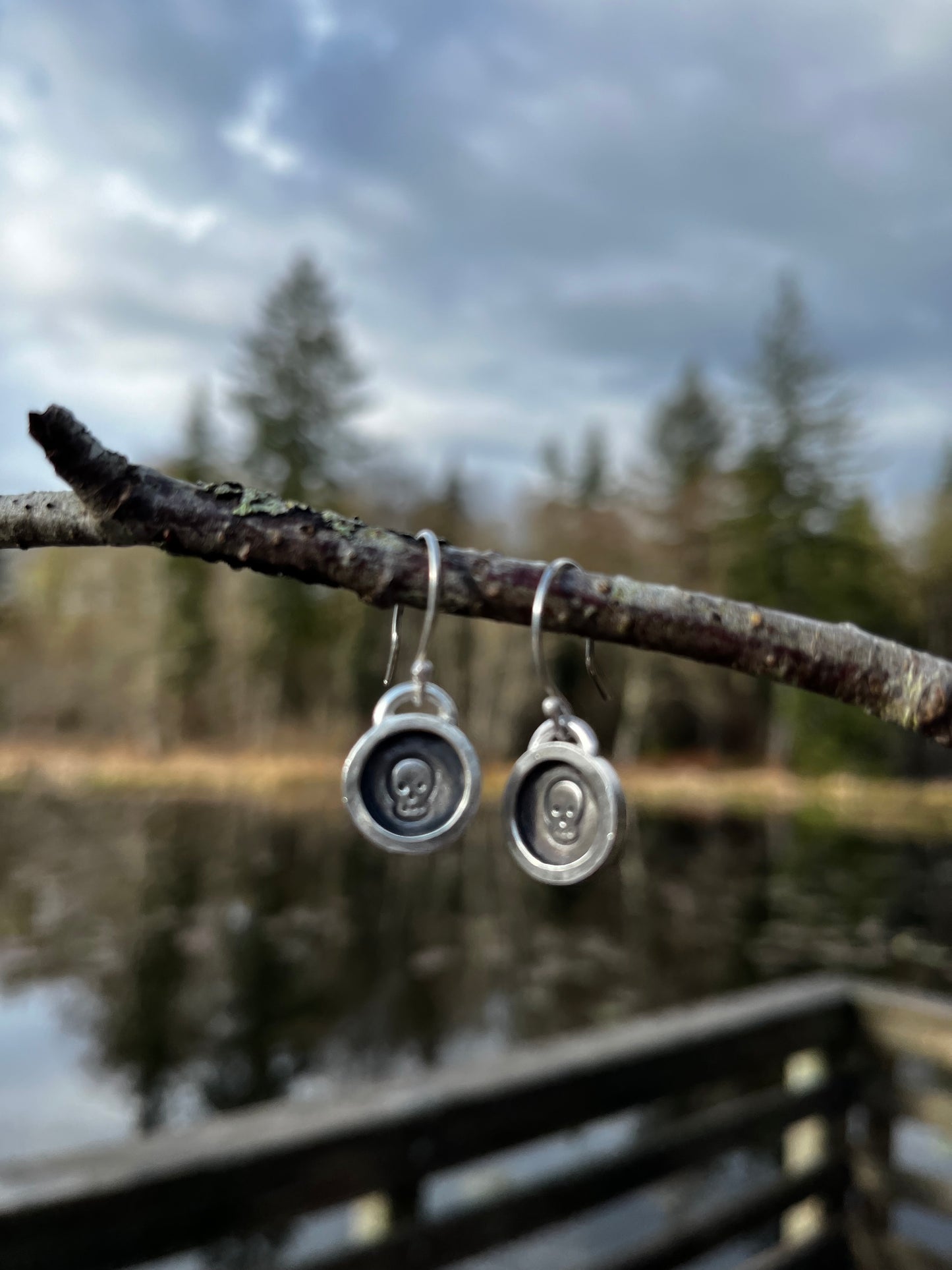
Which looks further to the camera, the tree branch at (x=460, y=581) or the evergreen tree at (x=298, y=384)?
the evergreen tree at (x=298, y=384)

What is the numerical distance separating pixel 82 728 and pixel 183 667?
2.78m

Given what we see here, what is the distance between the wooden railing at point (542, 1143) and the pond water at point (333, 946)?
3913 mm

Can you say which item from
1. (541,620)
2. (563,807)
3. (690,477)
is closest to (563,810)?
(563,807)

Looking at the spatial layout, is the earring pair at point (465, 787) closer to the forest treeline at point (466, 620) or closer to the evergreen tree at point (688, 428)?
the forest treeline at point (466, 620)

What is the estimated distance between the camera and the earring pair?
0.96 meters

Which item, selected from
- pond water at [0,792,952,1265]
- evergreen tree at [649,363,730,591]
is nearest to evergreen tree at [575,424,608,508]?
evergreen tree at [649,363,730,591]

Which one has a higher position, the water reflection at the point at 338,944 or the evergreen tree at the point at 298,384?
the evergreen tree at the point at 298,384

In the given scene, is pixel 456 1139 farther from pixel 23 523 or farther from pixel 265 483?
pixel 265 483

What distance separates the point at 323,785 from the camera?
16641mm

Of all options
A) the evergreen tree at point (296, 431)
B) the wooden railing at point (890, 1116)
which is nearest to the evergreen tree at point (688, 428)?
the evergreen tree at point (296, 431)

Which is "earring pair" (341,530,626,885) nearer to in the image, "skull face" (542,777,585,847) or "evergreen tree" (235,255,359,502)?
"skull face" (542,777,585,847)

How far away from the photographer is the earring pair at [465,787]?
0.96 m

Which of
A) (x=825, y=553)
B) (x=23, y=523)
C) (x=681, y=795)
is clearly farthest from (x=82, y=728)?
(x=23, y=523)

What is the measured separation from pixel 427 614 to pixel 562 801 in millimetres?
277
